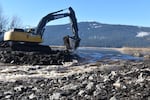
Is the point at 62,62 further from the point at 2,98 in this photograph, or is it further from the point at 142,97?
the point at 142,97

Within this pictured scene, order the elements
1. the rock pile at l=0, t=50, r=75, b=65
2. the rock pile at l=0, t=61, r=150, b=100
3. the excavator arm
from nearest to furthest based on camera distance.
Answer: the rock pile at l=0, t=61, r=150, b=100
the rock pile at l=0, t=50, r=75, b=65
the excavator arm

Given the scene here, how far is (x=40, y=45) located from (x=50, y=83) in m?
25.8

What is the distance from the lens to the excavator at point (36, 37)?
39594 millimetres

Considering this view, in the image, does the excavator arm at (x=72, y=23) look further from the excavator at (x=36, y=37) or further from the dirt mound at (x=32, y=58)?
the dirt mound at (x=32, y=58)

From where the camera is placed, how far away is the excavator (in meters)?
39.6

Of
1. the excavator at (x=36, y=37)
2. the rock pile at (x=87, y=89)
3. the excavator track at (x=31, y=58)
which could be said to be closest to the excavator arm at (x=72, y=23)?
the excavator at (x=36, y=37)

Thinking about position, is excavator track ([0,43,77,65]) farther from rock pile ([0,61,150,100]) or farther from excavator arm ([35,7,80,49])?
rock pile ([0,61,150,100])

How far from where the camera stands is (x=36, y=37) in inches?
1617

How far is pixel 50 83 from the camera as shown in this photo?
1694 cm

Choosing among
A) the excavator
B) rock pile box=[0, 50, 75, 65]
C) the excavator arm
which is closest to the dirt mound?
rock pile box=[0, 50, 75, 65]

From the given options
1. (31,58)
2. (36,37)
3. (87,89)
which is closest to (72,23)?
(36,37)

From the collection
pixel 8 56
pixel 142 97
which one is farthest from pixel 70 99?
pixel 8 56

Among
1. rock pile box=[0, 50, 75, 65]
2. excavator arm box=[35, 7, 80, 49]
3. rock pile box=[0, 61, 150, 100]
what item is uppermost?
excavator arm box=[35, 7, 80, 49]

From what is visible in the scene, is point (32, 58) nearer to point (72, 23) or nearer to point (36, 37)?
point (36, 37)
